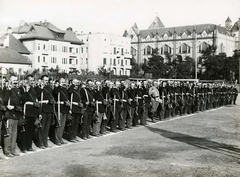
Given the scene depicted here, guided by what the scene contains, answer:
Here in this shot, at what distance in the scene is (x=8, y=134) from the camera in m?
9.28

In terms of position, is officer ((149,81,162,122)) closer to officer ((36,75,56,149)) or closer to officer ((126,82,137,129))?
officer ((126,82,137,129))

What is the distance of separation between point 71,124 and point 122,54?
80.8m

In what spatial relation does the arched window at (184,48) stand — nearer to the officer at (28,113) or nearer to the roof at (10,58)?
the roof at (10,58)

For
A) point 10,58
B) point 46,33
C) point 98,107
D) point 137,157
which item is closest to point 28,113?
point 137,157

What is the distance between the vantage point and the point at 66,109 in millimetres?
11227

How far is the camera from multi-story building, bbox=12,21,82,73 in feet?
229

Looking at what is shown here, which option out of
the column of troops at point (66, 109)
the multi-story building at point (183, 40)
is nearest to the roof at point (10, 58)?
the column of troops at point (66, 109)

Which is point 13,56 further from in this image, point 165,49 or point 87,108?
point 165,49

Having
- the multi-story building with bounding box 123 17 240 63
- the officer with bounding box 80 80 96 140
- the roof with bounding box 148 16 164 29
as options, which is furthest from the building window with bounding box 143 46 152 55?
the officer with bounding box 80 80 96 140

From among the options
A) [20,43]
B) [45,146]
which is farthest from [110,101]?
[20,43]

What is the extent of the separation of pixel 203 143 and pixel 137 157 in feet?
10.5

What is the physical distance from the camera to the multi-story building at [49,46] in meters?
69.8

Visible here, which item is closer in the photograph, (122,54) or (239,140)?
(239,140)

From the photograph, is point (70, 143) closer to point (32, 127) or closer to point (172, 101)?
point (32, 127)
